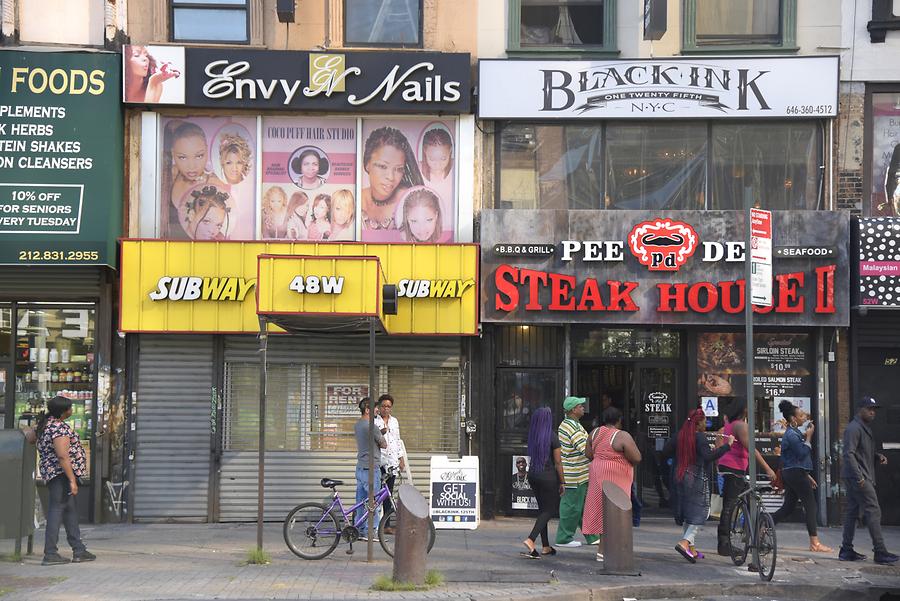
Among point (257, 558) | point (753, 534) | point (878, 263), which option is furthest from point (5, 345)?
point (878, 263)

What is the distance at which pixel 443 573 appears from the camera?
10469 mm

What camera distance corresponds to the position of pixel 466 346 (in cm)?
1460

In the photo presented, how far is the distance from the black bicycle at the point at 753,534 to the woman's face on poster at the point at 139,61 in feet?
32.1

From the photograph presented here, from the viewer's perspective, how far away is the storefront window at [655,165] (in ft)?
48.4

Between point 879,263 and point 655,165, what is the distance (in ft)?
11.0

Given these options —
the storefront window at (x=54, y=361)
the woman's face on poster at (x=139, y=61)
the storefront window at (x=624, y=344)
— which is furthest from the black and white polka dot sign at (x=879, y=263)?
the storefront window at (x=54, y=361)

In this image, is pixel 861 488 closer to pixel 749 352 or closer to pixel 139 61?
pixel 749 352

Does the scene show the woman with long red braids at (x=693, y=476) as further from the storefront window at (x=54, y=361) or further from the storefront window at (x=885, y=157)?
the storefront window at (x=54, y=361)

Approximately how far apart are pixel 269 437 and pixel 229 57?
5463 mm

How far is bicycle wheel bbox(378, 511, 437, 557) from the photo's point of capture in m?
11.3

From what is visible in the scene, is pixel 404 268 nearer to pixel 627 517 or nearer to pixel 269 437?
pixel 269 437

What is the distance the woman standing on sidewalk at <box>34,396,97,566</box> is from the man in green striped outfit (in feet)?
17.8

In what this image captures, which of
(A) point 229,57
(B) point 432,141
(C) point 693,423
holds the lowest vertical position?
(C) point 693,423

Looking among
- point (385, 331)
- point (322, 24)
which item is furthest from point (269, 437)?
point (322, 24)
